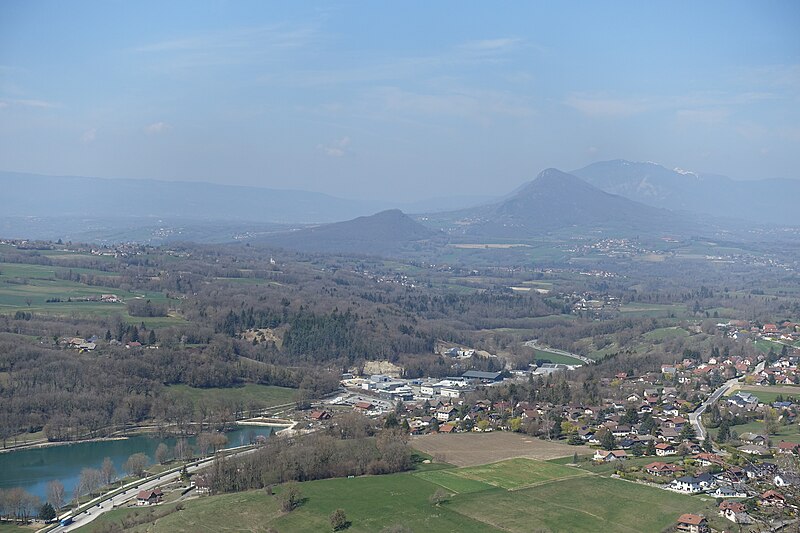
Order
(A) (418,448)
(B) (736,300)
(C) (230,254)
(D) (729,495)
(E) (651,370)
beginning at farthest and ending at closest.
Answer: (C) (230,254), (B) (736,300), (E) (651,370), (A) (418,448), (D) (729,495)

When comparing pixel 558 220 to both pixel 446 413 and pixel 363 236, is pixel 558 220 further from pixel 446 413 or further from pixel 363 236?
pixel 446 413

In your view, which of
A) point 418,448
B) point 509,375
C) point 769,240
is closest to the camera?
point 418,448

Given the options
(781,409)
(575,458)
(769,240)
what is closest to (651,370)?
(781,409)

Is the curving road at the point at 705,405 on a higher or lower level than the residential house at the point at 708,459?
lower

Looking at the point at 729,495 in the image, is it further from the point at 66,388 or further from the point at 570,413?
the point at 66,388

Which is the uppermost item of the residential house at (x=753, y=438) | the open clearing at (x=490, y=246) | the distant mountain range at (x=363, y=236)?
the distant mountain range at (x=363, y=236)

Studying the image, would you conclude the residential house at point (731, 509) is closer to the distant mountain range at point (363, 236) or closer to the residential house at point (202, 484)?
the residential house at point (202, 484)

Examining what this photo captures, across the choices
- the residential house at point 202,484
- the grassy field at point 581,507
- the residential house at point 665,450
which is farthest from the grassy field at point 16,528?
the residential house at point 665,450
